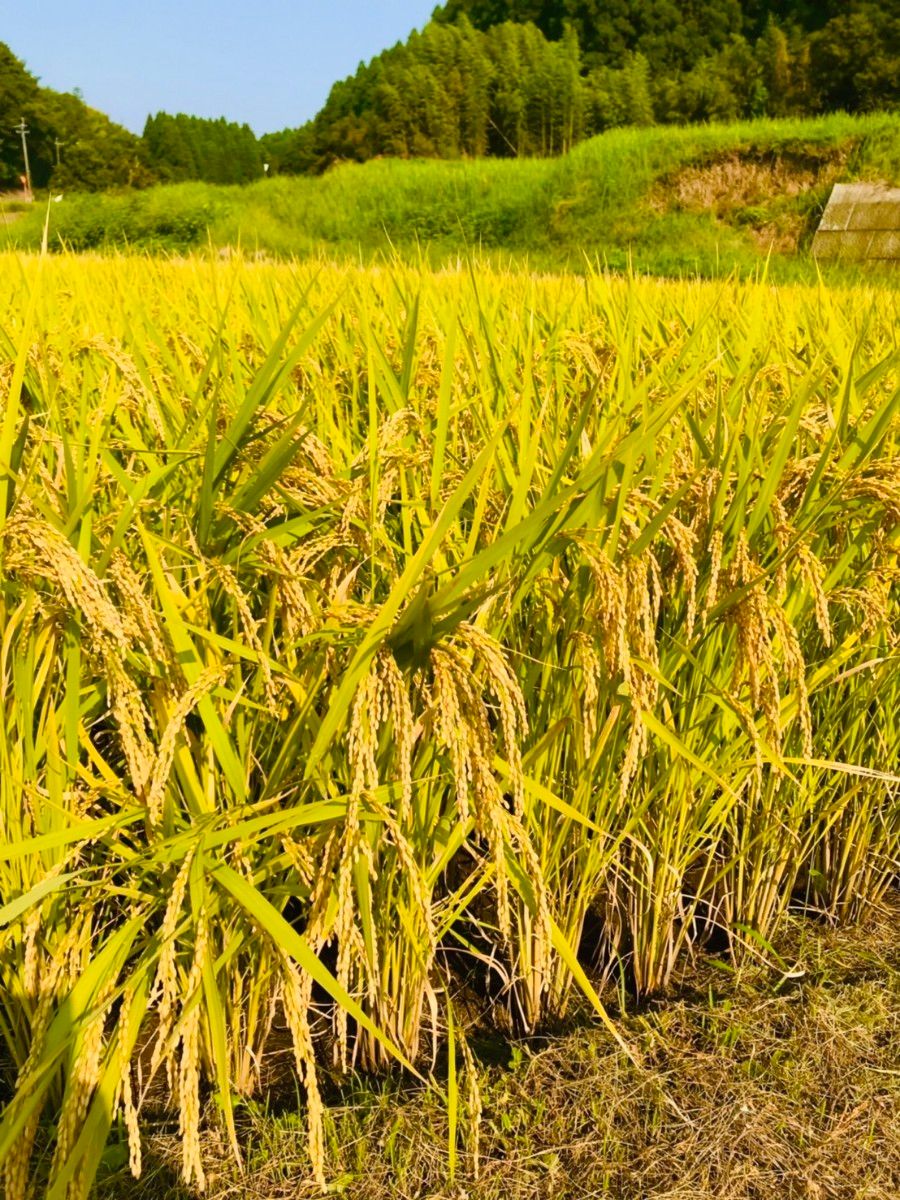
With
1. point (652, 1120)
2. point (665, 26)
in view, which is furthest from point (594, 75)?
point (652, 1120)

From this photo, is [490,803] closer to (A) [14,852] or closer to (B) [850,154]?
(A) [14,852]

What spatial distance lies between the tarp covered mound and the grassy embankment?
48 cm

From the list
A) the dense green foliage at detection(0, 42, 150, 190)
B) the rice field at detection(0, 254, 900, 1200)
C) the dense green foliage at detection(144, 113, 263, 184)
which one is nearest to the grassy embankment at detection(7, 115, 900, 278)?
the rice field at detection(0, 254, 900, 1200)

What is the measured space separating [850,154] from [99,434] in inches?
525

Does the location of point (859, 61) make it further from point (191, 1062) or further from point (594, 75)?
point (191, 1062)

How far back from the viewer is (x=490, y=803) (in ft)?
2.49

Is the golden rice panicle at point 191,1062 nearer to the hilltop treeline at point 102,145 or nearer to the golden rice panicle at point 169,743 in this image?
the golden rice panicle at point 169,743

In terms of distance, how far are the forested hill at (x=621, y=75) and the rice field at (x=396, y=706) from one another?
16.7 meters

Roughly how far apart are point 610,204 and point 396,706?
42.3 feet

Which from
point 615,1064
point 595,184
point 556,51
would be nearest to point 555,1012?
point 615,1064

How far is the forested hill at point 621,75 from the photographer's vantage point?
1953cm

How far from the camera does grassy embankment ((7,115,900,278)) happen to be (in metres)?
11.2

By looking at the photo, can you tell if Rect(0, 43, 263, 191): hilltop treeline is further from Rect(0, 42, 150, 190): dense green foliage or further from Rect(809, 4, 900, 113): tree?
Rect(809, 4, 900, 113): tree

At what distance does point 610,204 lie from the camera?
12.2 m
